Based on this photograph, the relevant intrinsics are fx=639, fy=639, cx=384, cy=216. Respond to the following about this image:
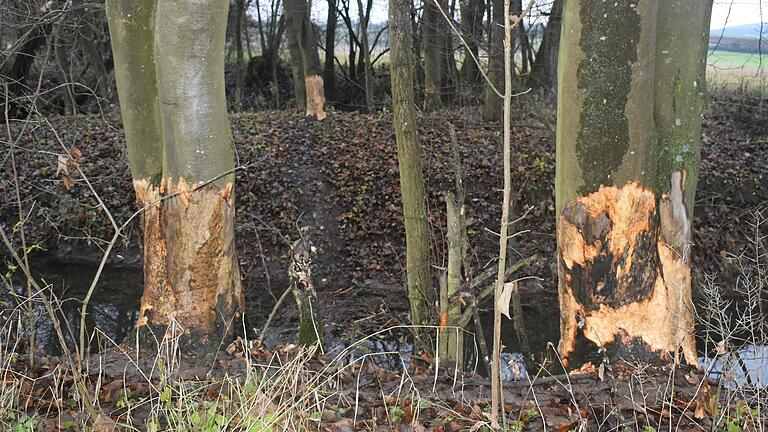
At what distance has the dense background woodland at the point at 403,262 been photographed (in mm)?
3350

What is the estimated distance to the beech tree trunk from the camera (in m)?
4.91

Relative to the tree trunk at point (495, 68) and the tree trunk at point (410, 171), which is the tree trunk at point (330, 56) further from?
the tree trunk at point (410, 171)

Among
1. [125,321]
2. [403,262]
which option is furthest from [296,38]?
[125,321]

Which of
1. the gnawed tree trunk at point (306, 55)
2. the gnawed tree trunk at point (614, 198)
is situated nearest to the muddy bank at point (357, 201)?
the gnawed tree trunk at point (306, 55)

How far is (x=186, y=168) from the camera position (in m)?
5.09

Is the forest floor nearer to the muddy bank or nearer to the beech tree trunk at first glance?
the muddy bank

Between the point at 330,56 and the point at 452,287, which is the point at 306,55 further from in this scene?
the point at 452,287

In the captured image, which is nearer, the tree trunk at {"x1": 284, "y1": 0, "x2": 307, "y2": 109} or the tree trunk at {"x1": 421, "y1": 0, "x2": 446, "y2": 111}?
the tree trunk at {"x1": 284, "y1": 0, "x2": 307, "y2": 109}

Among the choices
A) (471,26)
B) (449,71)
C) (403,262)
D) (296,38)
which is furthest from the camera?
(449,71)

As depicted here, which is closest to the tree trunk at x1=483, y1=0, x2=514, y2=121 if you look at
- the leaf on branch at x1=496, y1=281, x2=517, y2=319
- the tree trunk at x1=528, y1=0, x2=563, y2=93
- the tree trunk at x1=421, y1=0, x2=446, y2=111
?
the tree trunk at x1=528, y1=0, x2=563, y2=93

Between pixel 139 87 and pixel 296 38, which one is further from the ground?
pixel 296 38

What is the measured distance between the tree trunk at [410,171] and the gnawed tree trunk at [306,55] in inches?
290

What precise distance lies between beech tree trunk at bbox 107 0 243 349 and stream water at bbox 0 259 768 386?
1.44 meters

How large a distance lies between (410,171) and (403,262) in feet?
12.8
